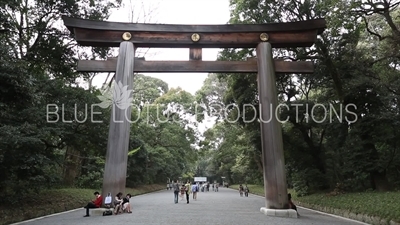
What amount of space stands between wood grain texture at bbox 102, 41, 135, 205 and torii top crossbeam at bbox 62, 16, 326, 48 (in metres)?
0.56

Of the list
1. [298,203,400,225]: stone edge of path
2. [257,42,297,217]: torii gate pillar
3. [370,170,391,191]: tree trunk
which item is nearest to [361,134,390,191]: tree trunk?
[370,170,391,191]: tree trunk

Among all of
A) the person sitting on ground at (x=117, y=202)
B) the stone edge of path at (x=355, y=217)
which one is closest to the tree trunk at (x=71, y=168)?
the person sitting on ground at (x=117, y=202)

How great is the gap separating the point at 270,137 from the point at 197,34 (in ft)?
15.4

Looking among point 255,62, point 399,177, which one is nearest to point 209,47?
point 255,62

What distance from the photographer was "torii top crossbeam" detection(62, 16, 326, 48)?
1157 centimetres

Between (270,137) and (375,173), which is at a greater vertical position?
(270,137)

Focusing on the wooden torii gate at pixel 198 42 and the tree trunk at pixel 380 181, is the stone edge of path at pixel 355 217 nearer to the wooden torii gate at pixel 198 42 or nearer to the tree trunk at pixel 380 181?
the tree trunk at pixel 380 181

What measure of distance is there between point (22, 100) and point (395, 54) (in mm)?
13609

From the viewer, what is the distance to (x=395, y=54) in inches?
499

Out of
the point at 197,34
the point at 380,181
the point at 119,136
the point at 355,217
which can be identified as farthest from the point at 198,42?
the point at 380,181

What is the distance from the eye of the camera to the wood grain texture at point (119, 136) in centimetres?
1027

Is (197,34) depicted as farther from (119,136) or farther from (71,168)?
(71,168)

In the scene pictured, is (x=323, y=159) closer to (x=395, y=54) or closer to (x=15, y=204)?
(x=395, y=54)

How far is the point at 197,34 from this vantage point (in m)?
11.7
